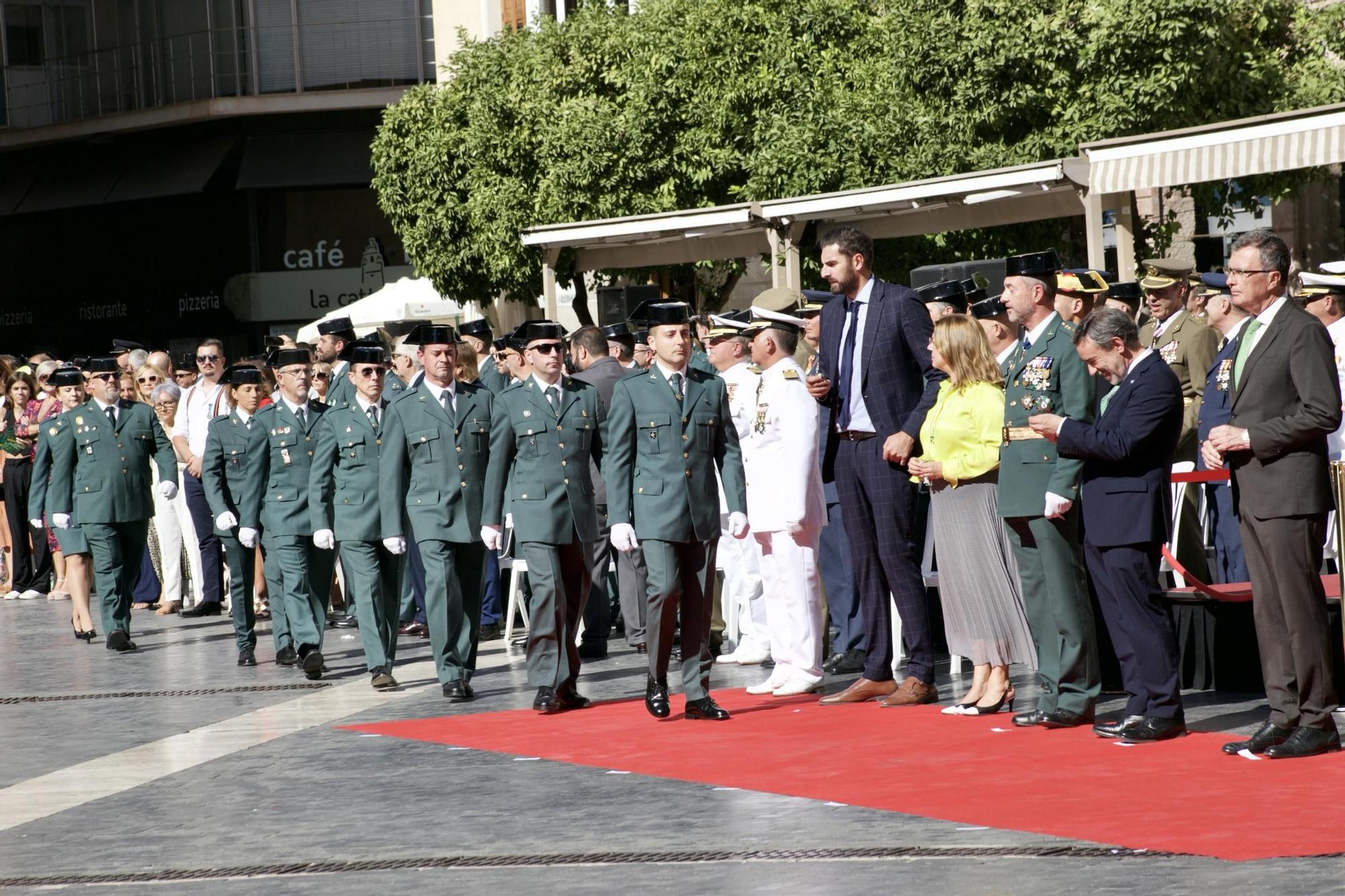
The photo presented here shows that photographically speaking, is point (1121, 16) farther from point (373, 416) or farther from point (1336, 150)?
point (373, 416)

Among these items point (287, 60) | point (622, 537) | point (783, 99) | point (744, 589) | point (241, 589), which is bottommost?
point (744, 589)

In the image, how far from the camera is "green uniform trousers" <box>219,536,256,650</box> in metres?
13.2

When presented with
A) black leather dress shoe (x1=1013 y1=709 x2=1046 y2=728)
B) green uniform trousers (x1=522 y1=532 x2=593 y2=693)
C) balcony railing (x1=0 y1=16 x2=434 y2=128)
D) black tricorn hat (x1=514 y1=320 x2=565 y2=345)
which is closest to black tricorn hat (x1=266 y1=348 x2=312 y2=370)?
black tricorn hat (x1=514 y1=320 x2=565 y2=345)

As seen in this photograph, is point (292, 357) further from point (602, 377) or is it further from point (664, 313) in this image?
point (664, 313)

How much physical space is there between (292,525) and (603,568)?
205 centimetres

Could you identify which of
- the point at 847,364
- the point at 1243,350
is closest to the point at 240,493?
the point at 847,364

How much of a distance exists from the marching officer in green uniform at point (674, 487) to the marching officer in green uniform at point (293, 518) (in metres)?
2.97

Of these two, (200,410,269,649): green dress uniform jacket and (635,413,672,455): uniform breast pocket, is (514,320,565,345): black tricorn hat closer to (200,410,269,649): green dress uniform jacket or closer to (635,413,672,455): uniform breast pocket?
(635,413,672,455): uniform breast pocket

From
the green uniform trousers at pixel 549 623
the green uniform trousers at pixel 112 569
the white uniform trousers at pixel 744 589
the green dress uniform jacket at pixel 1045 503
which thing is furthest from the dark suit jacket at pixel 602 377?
the green dress uniform jacket at pixel 1045 503

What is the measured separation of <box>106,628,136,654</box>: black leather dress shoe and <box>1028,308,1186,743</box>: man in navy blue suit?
8.16 metres

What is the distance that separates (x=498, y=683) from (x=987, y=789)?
454cm

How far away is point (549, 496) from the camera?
34.6 ft

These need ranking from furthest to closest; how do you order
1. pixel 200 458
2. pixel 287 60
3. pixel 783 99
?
1. pixel 287 60
2. pixel 783 99
3. pixel 200 458

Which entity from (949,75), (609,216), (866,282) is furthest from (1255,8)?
(866,282)
